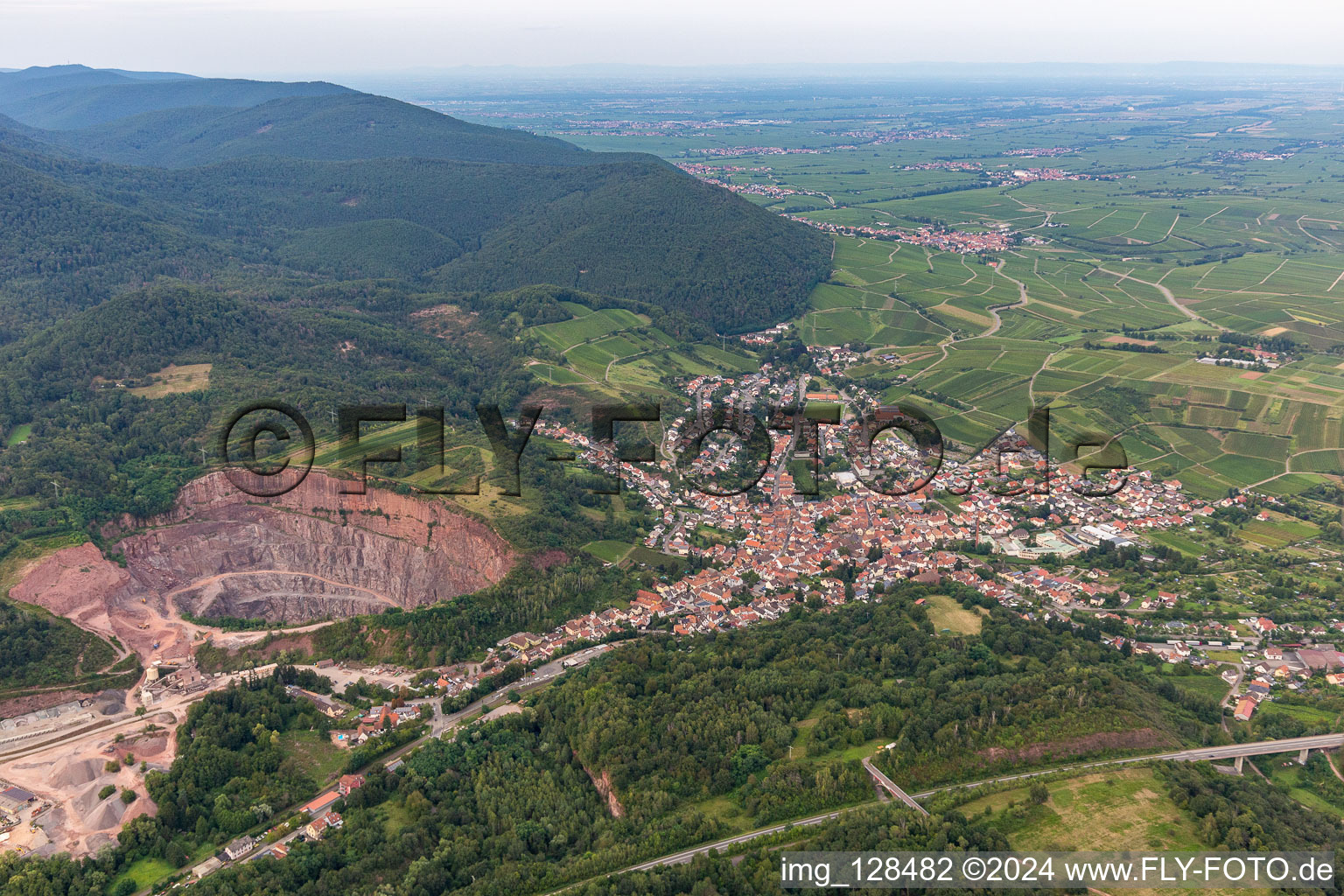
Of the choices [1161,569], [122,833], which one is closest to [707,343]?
[1161,569]

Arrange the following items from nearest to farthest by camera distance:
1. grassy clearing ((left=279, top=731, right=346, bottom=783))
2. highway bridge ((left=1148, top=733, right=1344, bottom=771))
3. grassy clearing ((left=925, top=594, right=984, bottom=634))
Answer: highway bridge ((left=1148, top=733, right=1344, bottom=771))
grassy clearing ((left=279, top=731, right=346, bottom=783))
grassy clearing ((left=925, top=594, right=984, bottom=634))

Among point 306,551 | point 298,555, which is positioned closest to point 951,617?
point 306,551

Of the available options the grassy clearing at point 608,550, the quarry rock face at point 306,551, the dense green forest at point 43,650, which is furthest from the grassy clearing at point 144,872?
the grassy clearing at point 608,550

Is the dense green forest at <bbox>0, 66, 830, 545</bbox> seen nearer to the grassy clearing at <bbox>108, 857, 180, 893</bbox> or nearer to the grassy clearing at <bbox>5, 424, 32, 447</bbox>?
the grassy clearing at <bbox>5, 424, 32, 447</bbox>

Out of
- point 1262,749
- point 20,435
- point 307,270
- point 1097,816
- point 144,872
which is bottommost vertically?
point 144,872

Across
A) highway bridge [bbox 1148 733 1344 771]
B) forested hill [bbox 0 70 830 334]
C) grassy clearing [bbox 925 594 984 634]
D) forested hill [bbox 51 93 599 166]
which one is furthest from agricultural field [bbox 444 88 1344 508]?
forested hill [bbox 51 93 599 166]

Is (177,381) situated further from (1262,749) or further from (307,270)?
(1262,749)
